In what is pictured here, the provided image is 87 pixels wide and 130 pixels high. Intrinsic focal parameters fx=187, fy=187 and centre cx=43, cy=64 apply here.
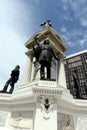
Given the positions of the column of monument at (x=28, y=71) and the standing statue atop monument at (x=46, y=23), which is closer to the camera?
the column of monument at (x=28, y=71)

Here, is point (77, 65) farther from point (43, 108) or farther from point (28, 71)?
point (43, 108)

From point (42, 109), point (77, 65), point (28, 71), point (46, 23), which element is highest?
point (77, 65)

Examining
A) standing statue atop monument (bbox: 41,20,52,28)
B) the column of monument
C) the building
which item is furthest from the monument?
the building

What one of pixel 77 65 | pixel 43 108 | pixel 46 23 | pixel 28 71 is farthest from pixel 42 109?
pixel 77 65

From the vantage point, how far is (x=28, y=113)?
30.5ft

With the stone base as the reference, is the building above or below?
above

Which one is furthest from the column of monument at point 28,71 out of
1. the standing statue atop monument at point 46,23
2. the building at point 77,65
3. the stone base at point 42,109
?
the building at point 77,65

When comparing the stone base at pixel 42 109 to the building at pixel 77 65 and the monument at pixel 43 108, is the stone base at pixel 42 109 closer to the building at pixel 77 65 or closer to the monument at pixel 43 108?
the monument at pixel 43 108

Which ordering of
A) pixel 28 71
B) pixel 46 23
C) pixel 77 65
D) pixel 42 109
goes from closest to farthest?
pixel 42 109, pixel 28 71, pixel 46 23, pixel 77 65

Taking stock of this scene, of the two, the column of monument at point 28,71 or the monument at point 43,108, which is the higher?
the column of monument at point 28,71

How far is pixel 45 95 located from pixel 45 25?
19683 mm

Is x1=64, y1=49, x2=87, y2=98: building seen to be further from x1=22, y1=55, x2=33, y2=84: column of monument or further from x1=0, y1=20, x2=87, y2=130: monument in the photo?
x1=0, y1=20, x2=87, y2=130: monument

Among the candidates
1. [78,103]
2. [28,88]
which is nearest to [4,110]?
[28,88]

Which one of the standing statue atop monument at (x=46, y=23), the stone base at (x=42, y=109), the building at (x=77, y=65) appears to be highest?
the building at (x=77, y=65)
